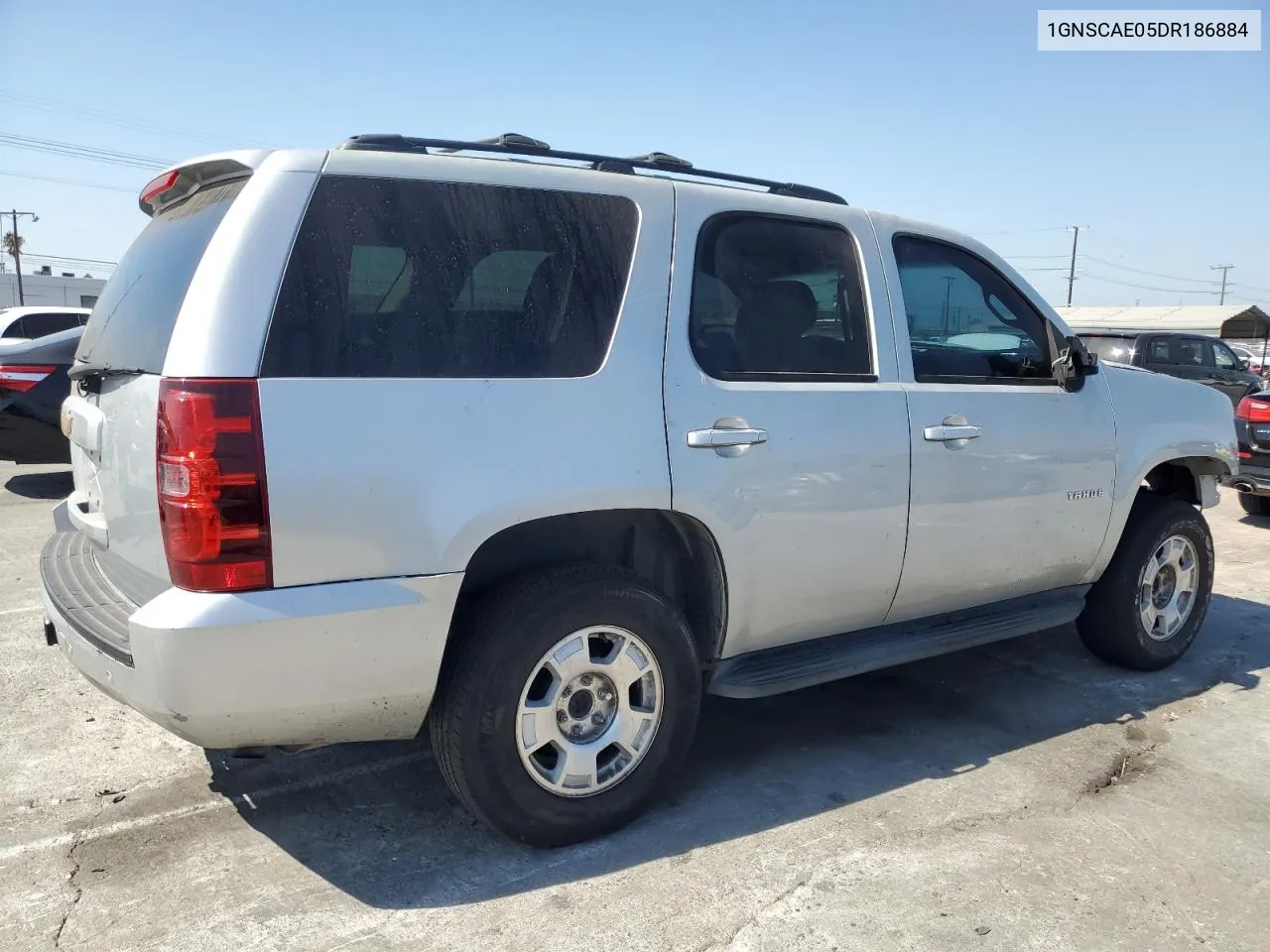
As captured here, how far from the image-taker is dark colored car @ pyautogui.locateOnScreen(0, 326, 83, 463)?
8.34 m

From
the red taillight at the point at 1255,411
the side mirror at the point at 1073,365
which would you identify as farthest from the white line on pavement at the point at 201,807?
the red taillight at the point at 1255,411

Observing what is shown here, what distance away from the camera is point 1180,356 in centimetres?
1419

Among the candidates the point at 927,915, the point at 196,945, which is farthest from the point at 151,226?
the point at 927,915

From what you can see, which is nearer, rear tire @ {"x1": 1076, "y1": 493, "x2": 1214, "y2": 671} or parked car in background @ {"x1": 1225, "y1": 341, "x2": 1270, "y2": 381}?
rear tire @ {"x1": 1076, "y1": 493, "x2": 1214, "y2": 671}

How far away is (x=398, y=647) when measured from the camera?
2611 millimetres

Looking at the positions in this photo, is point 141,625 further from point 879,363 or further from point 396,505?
point 879,363

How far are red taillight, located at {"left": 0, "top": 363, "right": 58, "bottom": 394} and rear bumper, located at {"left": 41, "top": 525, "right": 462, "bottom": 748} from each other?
675 centimetres

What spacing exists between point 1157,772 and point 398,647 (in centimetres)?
286

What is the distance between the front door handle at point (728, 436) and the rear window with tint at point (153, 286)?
4.91 feet

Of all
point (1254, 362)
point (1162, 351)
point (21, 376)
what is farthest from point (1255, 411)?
point (1254, 362)

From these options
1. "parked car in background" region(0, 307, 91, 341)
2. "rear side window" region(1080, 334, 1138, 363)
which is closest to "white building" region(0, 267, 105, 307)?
"parked car in background" region(0, 307, 91, 341)

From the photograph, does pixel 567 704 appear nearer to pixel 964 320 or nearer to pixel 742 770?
pixel 742 770

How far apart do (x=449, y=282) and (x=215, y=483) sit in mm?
848

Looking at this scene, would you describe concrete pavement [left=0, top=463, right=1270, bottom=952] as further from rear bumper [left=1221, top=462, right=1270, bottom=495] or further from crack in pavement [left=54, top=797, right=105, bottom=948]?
rear bumper [left=1221, top=462, right=1270, bottom=495]
